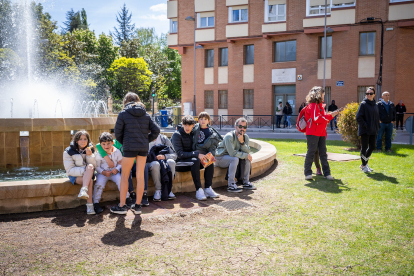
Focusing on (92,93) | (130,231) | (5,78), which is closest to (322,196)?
(130,231)

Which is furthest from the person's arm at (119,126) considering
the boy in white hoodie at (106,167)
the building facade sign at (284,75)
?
the building facade sign at (284,75)

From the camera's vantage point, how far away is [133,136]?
16.4 ft

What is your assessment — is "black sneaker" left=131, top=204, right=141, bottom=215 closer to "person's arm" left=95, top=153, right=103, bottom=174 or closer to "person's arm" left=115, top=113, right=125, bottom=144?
"person's arm" left=95, top=153, right=103, bottom=174

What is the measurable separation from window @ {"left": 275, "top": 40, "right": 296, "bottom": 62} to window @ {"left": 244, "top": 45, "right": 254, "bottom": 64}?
204 centimetres

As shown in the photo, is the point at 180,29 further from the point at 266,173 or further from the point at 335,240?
the point at 335,240

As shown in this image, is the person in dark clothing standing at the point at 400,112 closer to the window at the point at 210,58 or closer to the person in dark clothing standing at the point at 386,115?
the person in dark clothing standing at the point at 386,115

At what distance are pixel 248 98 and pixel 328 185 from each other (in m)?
24.9

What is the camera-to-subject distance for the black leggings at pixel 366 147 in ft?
27.1

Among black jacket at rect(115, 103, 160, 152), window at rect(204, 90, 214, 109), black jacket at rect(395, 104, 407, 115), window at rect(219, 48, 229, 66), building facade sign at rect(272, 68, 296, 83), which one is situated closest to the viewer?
black jacket at rect(115, 103, 160, 152)

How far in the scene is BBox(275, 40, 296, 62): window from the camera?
29.5 metres

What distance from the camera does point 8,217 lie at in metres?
5.03

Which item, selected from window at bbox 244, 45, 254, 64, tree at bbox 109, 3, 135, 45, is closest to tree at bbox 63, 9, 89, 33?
tree at bbox 109, 3, 135, 45

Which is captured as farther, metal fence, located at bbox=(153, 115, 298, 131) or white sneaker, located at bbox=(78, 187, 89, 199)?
metal fence, located at bbox=(153, 115, 298, 131)

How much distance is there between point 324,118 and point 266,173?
180cm
